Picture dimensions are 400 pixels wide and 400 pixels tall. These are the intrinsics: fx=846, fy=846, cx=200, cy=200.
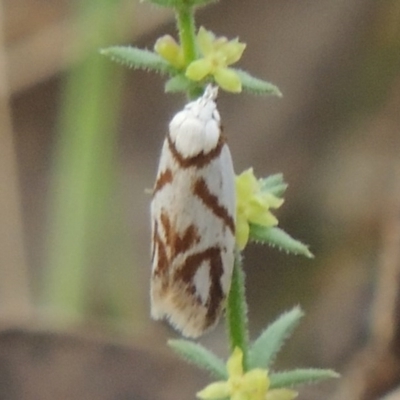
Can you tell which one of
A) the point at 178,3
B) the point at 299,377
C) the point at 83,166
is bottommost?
the point at 299,377

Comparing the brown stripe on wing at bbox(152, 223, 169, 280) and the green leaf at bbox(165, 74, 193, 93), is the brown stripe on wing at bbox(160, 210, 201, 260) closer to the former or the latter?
the brown stripe on wing at bbox(152, 223, 169, 280)

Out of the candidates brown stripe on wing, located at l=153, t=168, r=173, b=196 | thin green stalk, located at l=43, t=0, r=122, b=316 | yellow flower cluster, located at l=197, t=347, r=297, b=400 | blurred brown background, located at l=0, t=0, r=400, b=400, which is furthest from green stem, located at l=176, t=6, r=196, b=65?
blurred brown background, located at l=0, t=0, r=400, b=400

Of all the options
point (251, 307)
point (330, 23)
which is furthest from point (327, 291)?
point (330, 23)

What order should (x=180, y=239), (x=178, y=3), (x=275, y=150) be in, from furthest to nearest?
(x=275, y=150) → (x=180, y=239) → (x=178, y=3)

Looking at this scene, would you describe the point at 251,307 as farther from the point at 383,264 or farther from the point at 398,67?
the point at 398,67

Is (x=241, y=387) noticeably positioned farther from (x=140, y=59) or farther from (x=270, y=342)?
(x=140, y=59)

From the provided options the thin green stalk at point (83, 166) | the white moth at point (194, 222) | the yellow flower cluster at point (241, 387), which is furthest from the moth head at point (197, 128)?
the thin green stalk at point (83, 166)

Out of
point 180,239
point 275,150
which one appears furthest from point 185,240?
point 275,150
